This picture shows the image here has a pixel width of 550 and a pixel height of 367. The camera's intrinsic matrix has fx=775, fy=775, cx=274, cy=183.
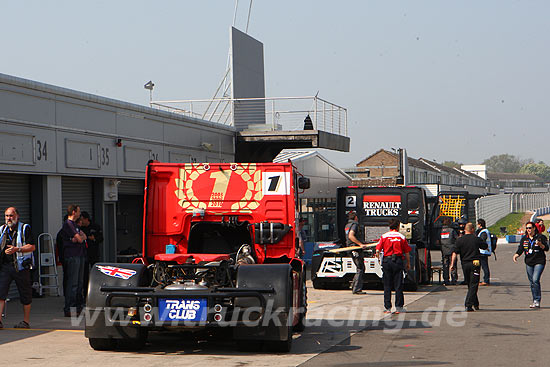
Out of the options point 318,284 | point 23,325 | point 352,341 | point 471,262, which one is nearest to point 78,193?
point 318,284

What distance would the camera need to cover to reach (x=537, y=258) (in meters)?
14.2

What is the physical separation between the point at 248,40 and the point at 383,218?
1114 centimetres

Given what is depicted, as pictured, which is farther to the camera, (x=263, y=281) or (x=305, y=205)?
(x=305, y=205)

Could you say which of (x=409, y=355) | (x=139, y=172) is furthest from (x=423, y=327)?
(x=139, y=172)

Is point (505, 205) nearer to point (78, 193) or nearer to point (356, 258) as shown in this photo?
point (356, 258)

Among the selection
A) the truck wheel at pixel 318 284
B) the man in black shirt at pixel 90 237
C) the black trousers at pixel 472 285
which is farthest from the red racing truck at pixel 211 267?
the truck wheel at pixel 318 284

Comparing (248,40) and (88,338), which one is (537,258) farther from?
(248,40)

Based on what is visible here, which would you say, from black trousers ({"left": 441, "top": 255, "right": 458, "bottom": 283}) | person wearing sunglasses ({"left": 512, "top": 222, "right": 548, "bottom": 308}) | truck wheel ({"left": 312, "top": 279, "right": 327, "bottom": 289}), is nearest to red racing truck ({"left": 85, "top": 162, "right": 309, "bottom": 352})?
person wearing sunglasses ({"left": 512, "top": 222, "right": 548, "bottom": 308})

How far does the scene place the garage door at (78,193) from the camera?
58.5 ft

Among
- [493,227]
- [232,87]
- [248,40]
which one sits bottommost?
[493,227]

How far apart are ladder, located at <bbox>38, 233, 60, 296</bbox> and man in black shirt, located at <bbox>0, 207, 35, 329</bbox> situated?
188 inches

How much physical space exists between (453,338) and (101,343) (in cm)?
468

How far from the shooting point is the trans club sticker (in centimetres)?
963

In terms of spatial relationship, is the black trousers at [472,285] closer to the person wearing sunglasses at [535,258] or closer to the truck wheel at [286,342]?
the person wearing sunglasses at [535,258]
